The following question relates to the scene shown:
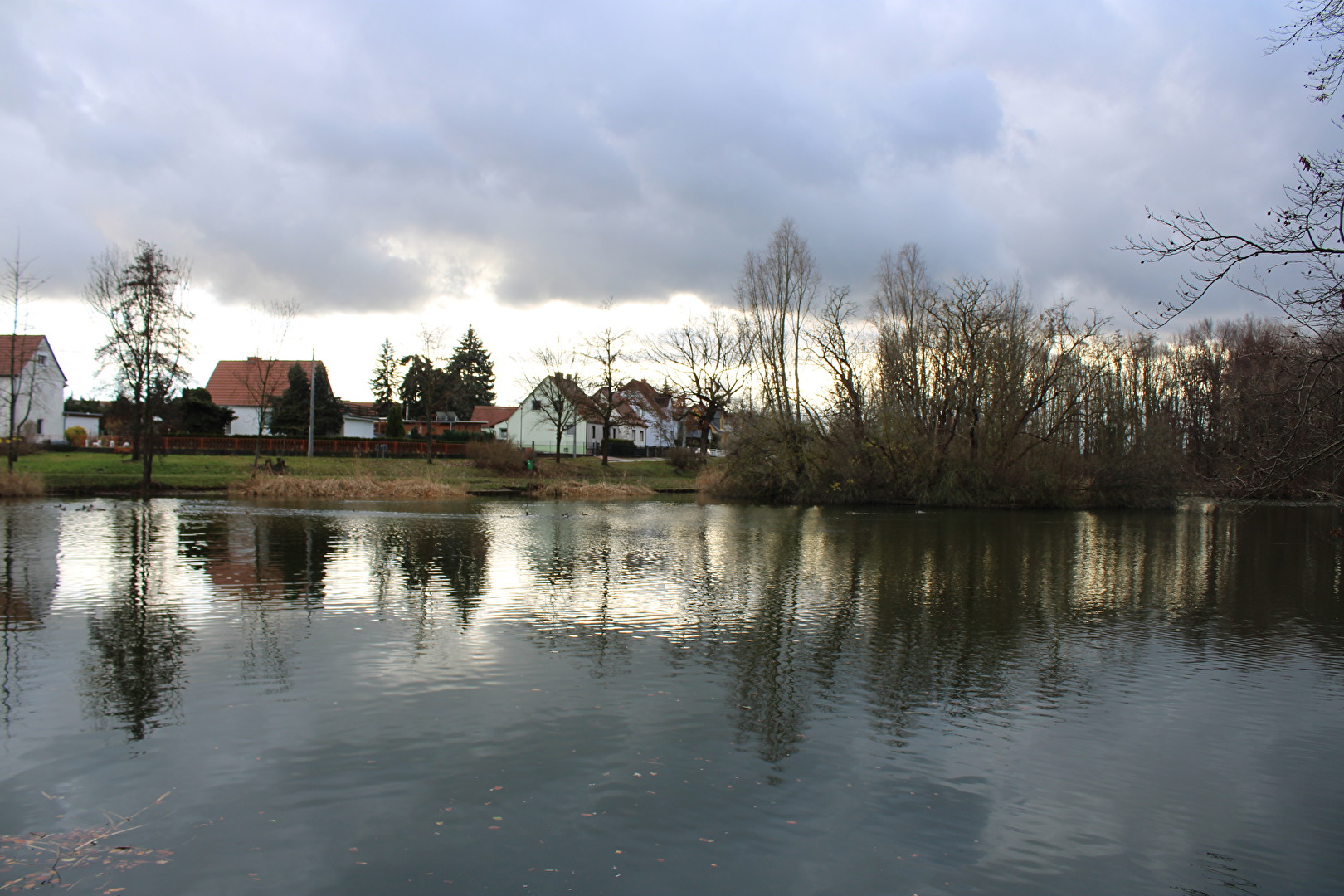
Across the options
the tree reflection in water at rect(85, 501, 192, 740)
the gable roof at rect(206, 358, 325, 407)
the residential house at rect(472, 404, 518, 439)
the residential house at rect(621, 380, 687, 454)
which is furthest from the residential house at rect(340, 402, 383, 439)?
the tree reflection in water at rect(85, 501, 192, 740)

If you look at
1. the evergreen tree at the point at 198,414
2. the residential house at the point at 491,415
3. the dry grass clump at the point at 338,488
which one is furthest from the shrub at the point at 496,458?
the residential house at the point at 491,415

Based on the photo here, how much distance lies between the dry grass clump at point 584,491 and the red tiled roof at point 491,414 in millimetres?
52711

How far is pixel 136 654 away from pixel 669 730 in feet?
20.0

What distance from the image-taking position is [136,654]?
361 inches

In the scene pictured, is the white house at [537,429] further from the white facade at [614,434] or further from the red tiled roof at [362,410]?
the red tiled roof at [362,410]

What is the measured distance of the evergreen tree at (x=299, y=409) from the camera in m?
63.4

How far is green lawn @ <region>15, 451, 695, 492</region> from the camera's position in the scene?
1457 inches

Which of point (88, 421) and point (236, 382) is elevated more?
point (236, 382)

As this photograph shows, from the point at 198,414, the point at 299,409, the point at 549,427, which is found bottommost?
the point at 198,414

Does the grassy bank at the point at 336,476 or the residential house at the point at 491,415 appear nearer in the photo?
the grassy bank at the point at 336,476

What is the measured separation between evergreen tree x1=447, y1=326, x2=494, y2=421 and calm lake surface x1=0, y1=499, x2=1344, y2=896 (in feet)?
278

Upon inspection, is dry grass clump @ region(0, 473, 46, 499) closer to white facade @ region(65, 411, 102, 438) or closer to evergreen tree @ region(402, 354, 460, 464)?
evergreen tree @ region(402, 354, 460, 464)

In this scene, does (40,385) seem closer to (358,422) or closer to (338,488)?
(358,422)

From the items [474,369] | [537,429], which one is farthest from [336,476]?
[474,369]
